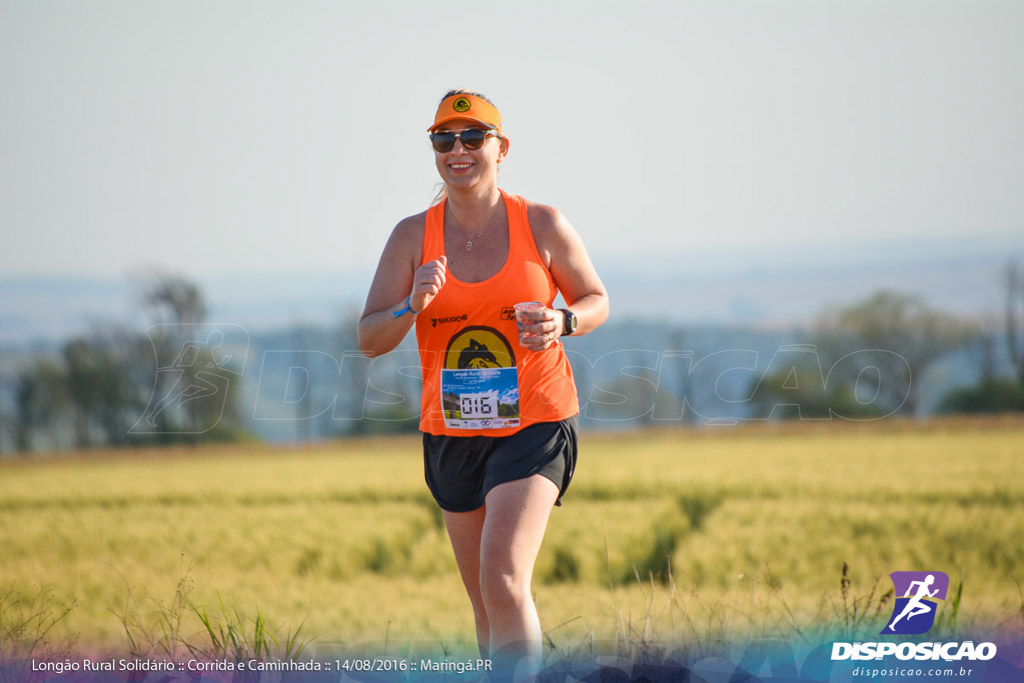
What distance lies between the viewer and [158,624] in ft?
14.9

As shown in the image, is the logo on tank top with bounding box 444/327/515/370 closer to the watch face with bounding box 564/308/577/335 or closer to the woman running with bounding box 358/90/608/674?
the woman running with bounding box 358/90/608/674

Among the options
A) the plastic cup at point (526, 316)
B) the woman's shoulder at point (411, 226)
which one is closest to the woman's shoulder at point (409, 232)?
the woman's shoulder at point (411, 226)

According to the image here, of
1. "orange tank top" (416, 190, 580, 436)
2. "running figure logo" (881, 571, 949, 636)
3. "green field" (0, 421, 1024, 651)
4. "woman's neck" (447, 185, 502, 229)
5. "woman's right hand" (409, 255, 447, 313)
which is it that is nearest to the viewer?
"woman's right hand" (409, 255, 447, 313)

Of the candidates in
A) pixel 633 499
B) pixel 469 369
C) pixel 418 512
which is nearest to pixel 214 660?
pixel 469 369

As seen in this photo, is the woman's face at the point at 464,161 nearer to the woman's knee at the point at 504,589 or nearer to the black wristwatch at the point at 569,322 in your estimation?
the black wristwatch at the point at 569,322

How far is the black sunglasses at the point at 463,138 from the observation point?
3.85 m

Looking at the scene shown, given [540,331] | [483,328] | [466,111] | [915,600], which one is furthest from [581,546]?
[466,111]

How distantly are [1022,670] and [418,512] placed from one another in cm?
858

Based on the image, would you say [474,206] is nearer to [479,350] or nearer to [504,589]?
[479,350]

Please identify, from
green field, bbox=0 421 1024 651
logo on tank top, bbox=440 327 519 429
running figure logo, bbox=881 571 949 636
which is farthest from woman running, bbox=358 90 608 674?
running figure logo, bbox=881 571 949 636

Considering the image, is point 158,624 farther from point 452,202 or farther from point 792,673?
point 792,673

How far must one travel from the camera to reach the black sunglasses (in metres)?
3.85

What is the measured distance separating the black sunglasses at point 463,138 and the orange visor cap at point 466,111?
0.04 m

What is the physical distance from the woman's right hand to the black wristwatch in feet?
1.57
